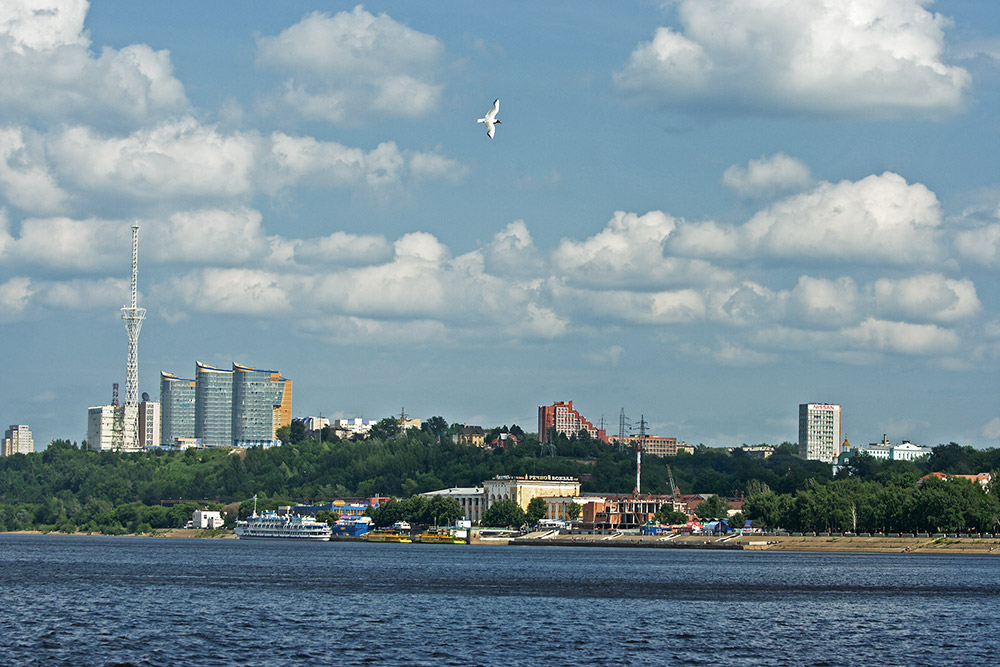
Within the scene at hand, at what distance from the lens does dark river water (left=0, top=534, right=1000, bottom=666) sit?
52.0m

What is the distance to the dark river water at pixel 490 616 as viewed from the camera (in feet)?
171

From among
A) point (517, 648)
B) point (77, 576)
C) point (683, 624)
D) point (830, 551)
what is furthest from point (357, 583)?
point (830, 551)

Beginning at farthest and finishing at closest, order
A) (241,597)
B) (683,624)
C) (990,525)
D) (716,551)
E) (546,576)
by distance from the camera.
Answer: (716,551) < (990,525) < (546,576) < (241,597) < (683,624)

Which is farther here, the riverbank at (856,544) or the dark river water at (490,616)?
the riverbank at (856,544)

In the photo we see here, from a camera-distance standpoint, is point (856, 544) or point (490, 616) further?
point (856, 544)

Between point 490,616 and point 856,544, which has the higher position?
point 490,616

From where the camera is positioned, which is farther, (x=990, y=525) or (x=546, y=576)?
(x=990, y=525)

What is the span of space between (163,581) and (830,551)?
313 feet

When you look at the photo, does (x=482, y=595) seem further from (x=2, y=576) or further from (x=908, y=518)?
(x=908, y=518)

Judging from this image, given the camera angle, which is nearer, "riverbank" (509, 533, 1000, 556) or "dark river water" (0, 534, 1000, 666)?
"dark river water" (0, 534, 1000, 666)

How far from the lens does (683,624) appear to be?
64250 mm

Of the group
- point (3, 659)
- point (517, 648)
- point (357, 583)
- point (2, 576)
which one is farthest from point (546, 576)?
point (3, 659)

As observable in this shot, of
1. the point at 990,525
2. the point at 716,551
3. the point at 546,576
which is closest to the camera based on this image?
the point at 546,576

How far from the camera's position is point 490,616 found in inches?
2638
